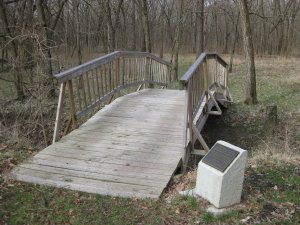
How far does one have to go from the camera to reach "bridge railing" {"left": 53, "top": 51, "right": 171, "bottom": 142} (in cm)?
662

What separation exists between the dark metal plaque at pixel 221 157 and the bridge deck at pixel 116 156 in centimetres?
83

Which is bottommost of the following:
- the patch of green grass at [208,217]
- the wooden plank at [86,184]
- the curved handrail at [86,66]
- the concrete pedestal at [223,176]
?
the patch of green grass at [208,217]

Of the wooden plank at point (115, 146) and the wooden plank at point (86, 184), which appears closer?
the wooden plank at point (86, 184)

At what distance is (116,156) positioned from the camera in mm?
5805

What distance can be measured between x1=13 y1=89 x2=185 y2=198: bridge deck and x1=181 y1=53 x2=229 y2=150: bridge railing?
38 cm

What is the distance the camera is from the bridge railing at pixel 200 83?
19.5 ft

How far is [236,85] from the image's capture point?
56.3ft

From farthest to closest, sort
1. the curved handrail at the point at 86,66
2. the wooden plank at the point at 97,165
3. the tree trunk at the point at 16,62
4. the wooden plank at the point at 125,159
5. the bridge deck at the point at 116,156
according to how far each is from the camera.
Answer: the tree trunk at the point at 16,62
the curved handrail at the point at 86,66
the wooden plank at the point at 125,159
the wooden plank at the point at 97,165
the bridge deck at the point at 116,156

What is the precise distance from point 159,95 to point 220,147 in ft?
20.7

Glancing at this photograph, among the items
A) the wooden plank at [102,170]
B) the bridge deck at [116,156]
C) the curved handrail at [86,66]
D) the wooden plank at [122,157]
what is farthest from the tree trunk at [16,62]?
the wooden plank at [102,170]

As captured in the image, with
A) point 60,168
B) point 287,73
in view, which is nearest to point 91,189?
point 60,168

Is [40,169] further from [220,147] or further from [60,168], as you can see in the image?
[220,147]

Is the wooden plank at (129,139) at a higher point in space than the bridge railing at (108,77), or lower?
lower

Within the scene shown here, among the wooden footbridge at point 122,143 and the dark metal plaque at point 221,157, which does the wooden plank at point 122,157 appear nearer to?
the wooden footbridge at point 122,143
